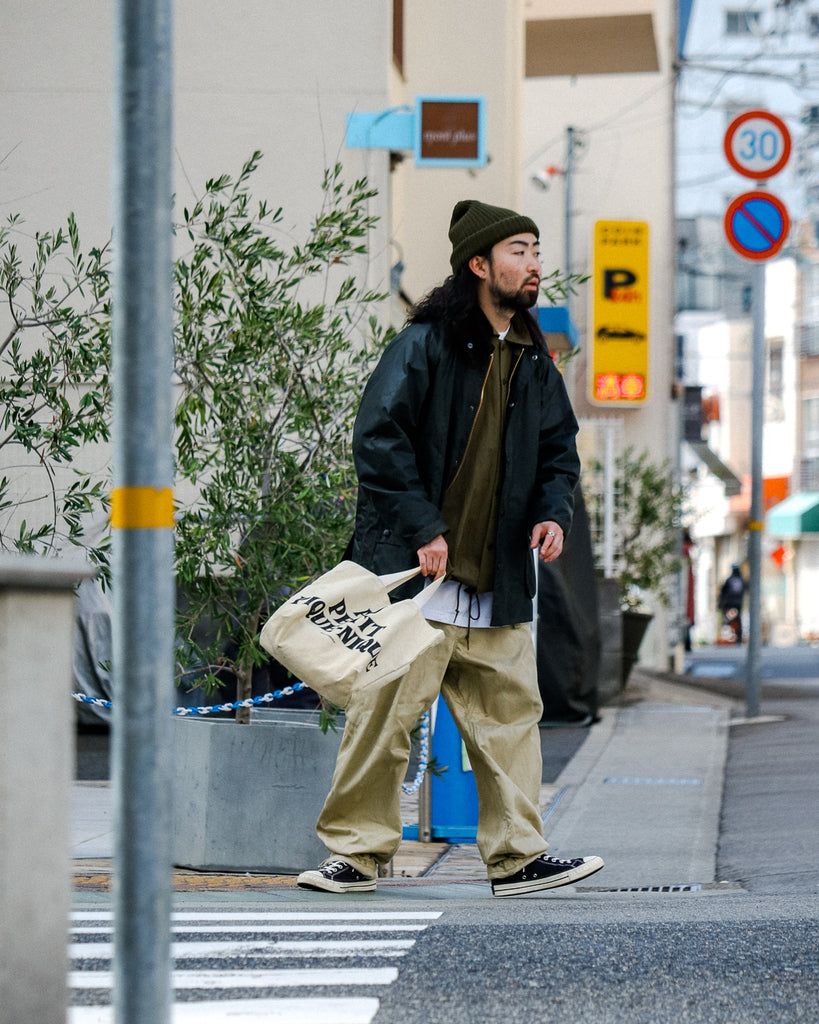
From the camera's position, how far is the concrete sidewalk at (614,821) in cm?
593

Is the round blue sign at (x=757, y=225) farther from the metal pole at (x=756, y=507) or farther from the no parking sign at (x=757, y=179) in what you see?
the metal pole at (x=756, y=507)

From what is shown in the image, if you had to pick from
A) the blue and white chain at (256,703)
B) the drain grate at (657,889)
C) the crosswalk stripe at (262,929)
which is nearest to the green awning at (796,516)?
the blue and white chain at (256,703)

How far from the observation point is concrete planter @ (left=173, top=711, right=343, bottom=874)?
5508 millimetres

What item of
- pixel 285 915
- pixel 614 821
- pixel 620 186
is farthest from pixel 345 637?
pixel 620 186

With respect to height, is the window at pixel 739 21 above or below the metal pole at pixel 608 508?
above

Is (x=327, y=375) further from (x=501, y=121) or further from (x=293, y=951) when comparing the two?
(x=501, y=121)

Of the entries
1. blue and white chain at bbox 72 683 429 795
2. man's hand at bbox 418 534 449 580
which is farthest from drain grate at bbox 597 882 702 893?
man's hand at bbox 418 534 449 580

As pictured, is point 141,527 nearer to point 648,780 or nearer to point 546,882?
point 546,882

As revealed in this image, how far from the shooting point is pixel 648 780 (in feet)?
30.6

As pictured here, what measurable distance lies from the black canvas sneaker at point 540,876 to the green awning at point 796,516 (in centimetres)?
4385

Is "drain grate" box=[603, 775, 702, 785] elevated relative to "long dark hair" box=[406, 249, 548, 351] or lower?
lower

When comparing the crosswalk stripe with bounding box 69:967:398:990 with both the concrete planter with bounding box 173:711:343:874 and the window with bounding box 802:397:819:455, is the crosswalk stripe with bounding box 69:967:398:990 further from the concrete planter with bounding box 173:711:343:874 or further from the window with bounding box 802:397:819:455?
the window with bounding box 802:397:819:455

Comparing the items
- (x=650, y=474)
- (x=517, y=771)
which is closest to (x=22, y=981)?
(x=517, y=771)

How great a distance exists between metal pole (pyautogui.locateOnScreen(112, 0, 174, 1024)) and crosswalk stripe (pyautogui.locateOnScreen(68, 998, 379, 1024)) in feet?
3.29
